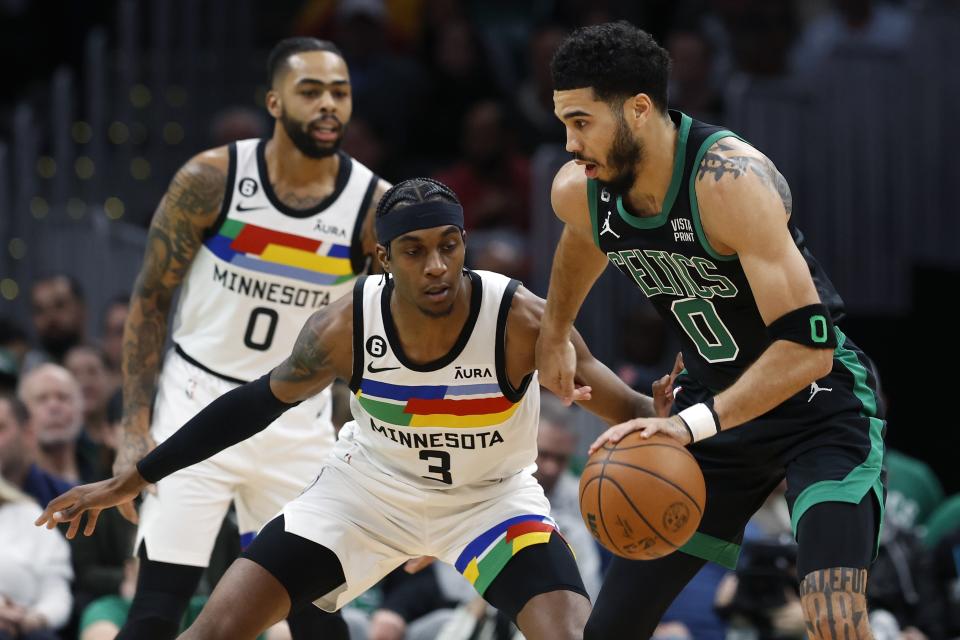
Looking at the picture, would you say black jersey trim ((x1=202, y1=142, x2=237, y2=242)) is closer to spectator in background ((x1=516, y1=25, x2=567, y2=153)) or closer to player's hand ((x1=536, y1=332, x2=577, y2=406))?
player's hand ((x1=536, y1=332, x2=577, y2=406))

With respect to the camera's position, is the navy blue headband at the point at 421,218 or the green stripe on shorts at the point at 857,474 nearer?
the green stripe on shorts at the point at 857,474

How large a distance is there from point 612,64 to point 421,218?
77 cm

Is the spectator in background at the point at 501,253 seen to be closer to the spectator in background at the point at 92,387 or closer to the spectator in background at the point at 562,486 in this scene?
the spectator in background at the point at 562,486

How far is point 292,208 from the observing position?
606 centimetres

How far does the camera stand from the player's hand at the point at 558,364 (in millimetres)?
4969

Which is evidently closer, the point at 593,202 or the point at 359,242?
the point at 593,202

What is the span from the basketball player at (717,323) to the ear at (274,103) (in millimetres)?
1531

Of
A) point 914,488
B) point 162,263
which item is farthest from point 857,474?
point 914,488

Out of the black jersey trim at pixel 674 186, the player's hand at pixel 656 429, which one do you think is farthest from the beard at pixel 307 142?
the player's hand at pixel 656 429

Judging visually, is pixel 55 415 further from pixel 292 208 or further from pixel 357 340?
→ pixel 357 340

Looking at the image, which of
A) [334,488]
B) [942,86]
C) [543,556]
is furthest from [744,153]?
[942,86]

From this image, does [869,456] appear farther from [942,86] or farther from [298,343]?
[942,86]

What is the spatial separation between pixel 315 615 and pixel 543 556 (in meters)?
1.07

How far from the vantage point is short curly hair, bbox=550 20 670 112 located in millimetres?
4668
